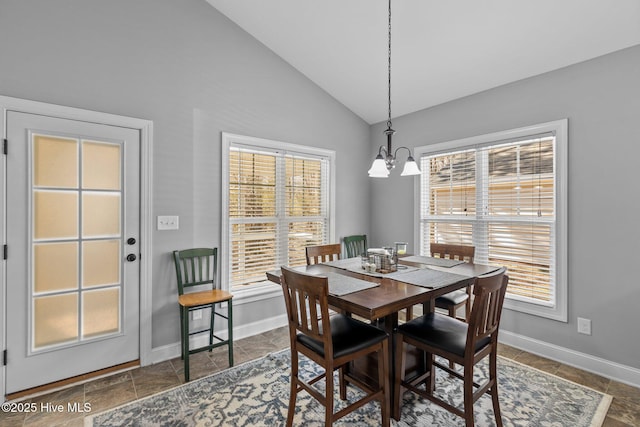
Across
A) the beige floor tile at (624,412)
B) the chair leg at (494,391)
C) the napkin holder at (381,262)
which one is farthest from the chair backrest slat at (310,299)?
the beige floor tile at (624,412)

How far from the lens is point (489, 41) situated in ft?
8.80

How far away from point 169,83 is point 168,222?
1267mm

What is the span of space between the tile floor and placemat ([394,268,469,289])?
1.27 meters

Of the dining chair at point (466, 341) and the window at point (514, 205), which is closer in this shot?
the dining chair at point (466, 341)

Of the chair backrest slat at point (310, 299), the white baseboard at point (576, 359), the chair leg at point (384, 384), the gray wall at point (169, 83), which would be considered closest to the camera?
the chair backrest slat at point (310, 299)

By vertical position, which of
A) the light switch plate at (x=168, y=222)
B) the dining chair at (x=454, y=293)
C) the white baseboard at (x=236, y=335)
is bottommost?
the white baseboard at (x=236, y=335)

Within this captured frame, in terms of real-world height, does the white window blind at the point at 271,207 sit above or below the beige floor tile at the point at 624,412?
above

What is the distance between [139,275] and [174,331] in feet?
2.03

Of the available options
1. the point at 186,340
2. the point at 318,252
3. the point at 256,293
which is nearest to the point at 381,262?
the point at 318,252

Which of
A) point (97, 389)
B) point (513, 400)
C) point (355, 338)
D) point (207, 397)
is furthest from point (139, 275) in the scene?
point (513, 400)

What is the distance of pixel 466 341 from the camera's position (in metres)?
1.72

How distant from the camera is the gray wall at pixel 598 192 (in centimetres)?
243

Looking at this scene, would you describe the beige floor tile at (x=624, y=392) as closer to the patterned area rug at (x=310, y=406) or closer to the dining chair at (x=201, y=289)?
the patterned area rug at (x=310, y=406)

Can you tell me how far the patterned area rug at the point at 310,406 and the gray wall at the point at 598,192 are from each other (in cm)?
53
